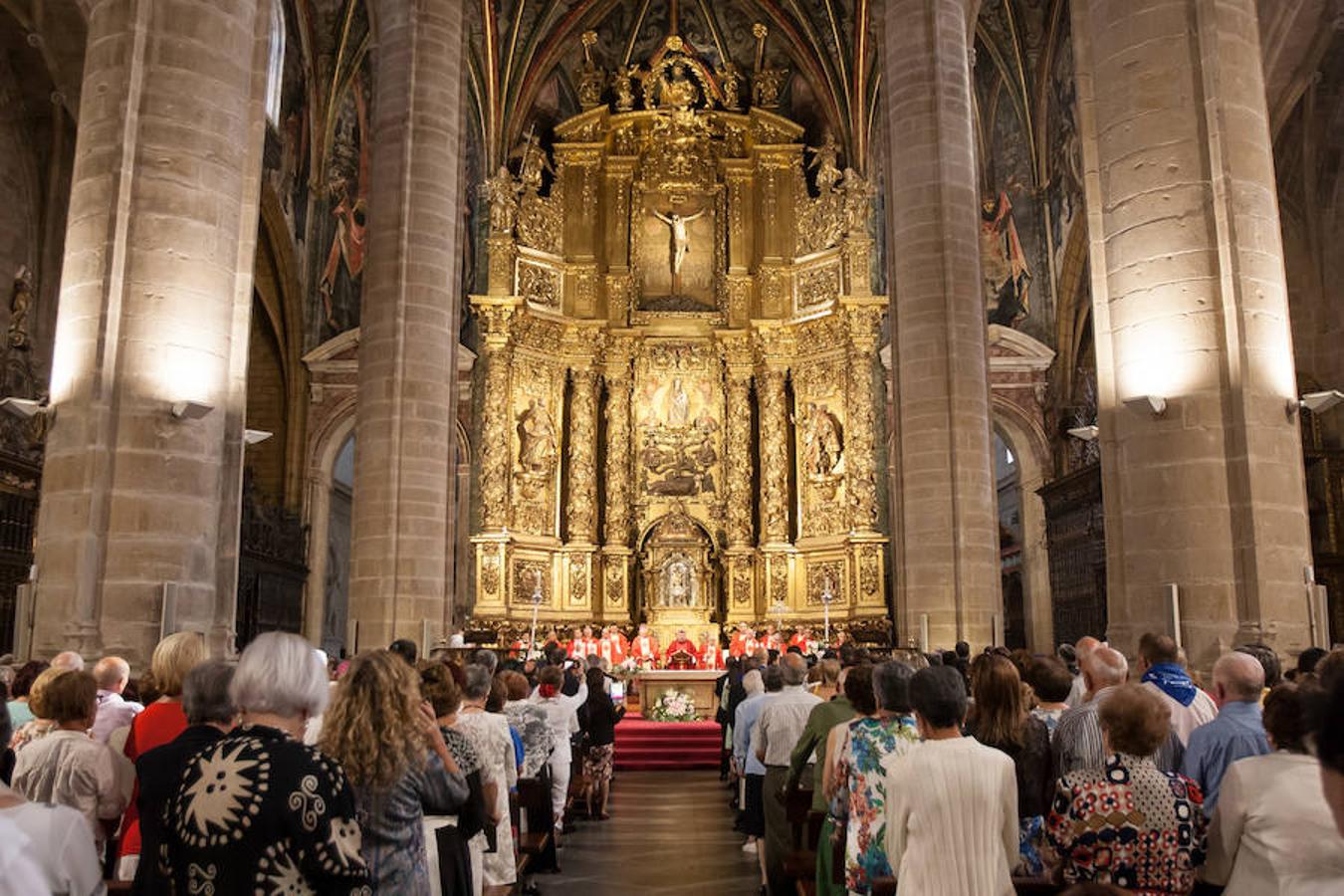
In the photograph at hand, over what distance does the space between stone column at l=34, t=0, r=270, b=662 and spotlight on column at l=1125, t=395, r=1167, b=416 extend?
745cm

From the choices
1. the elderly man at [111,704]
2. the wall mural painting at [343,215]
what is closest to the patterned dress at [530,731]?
the elderly man at [111,704]

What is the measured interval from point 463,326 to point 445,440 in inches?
433

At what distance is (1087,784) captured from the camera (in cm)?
360

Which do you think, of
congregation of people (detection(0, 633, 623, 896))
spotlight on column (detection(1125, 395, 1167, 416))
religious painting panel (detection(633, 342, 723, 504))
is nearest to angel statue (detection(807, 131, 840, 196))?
religious painting panel (detection(633, 342, 723, 504))

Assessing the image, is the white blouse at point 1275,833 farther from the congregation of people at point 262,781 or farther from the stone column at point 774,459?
the stone column at point 774,459

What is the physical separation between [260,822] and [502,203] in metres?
24.4

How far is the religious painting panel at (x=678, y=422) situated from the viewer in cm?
2670

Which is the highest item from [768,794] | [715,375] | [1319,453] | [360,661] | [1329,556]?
[715,375]

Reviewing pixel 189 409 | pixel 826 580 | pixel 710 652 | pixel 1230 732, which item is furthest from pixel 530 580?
pixel 1230 732

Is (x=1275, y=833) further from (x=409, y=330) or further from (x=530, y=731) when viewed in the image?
(x=409, y=330)

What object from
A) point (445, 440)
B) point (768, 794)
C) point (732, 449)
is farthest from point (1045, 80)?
point (768, 794)

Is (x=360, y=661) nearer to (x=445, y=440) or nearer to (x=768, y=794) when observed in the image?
(x=768, y=794)

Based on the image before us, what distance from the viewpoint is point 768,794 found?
7770 millimetres

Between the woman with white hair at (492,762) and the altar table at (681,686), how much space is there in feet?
39.5
